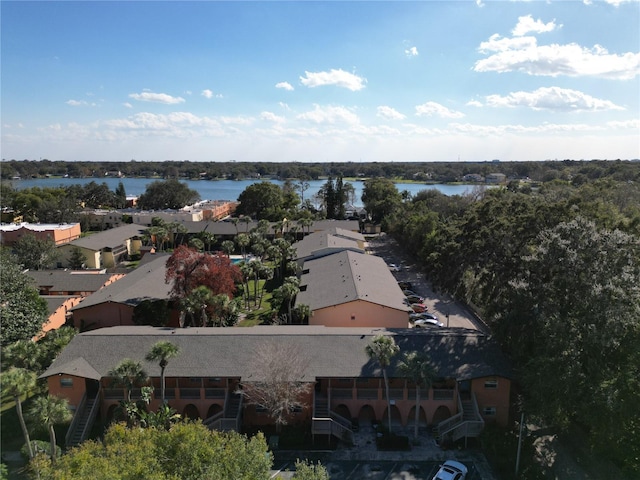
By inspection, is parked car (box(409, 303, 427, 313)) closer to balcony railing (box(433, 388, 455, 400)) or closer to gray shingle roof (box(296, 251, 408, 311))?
gray shingle roof (box(296, 251, 408, 311))

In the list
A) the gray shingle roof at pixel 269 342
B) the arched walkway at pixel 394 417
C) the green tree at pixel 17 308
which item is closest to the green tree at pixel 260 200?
the green tree at pixel 17 308

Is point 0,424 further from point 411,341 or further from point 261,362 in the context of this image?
point 411,341

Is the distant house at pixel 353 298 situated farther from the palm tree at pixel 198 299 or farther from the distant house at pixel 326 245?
the distant house at pixel 326 245

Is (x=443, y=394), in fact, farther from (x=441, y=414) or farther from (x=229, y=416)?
(x=229, y=416)

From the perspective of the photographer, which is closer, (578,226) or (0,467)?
(0,467)

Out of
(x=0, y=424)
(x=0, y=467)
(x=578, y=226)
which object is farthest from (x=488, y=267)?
(x=0, y=424)

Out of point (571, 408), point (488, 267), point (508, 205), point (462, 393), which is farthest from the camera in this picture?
point (508, 205)

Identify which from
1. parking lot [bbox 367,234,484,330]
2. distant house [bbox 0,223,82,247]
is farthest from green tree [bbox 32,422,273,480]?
distant house [bbox 0,223,82,247]
